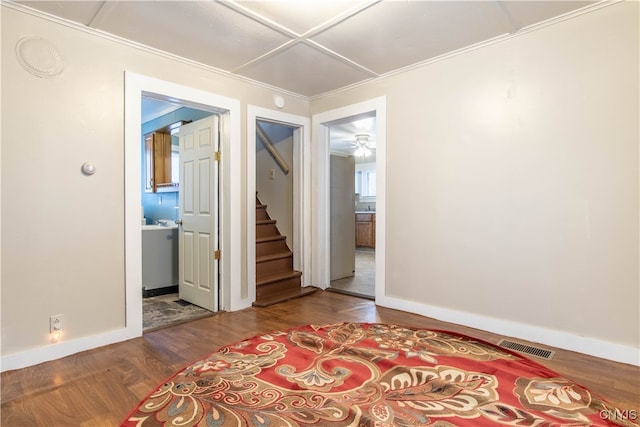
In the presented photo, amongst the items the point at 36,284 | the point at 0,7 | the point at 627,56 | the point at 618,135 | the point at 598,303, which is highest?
the point at 0,7

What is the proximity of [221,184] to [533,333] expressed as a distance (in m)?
3.09

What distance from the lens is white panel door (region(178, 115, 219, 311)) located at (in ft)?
11.3

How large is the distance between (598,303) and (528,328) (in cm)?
50

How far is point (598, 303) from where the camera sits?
2.31 metres

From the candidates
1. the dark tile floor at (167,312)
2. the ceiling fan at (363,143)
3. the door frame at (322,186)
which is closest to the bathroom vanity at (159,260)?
the dark tile floor at (167,312)

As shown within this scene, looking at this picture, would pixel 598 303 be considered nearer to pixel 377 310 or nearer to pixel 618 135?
pixel 618 135

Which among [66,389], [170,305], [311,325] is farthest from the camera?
[170,305]

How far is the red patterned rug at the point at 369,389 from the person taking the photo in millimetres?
1591

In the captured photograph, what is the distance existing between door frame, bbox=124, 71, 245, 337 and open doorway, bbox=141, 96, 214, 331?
1.30 feet

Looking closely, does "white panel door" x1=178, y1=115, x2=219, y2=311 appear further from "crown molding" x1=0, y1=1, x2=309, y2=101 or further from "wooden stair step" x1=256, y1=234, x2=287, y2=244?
"wooden stair step" x1=256, y1=234, x2=287, y2=244

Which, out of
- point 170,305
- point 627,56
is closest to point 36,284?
point 170,305

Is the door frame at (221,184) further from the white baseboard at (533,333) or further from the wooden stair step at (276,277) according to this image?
the white baseboard at (533,333)

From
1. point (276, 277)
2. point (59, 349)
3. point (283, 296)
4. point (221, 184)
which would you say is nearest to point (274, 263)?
point (276, 277)

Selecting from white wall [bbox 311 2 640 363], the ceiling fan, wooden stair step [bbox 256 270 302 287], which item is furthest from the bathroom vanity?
the ceiling fan
